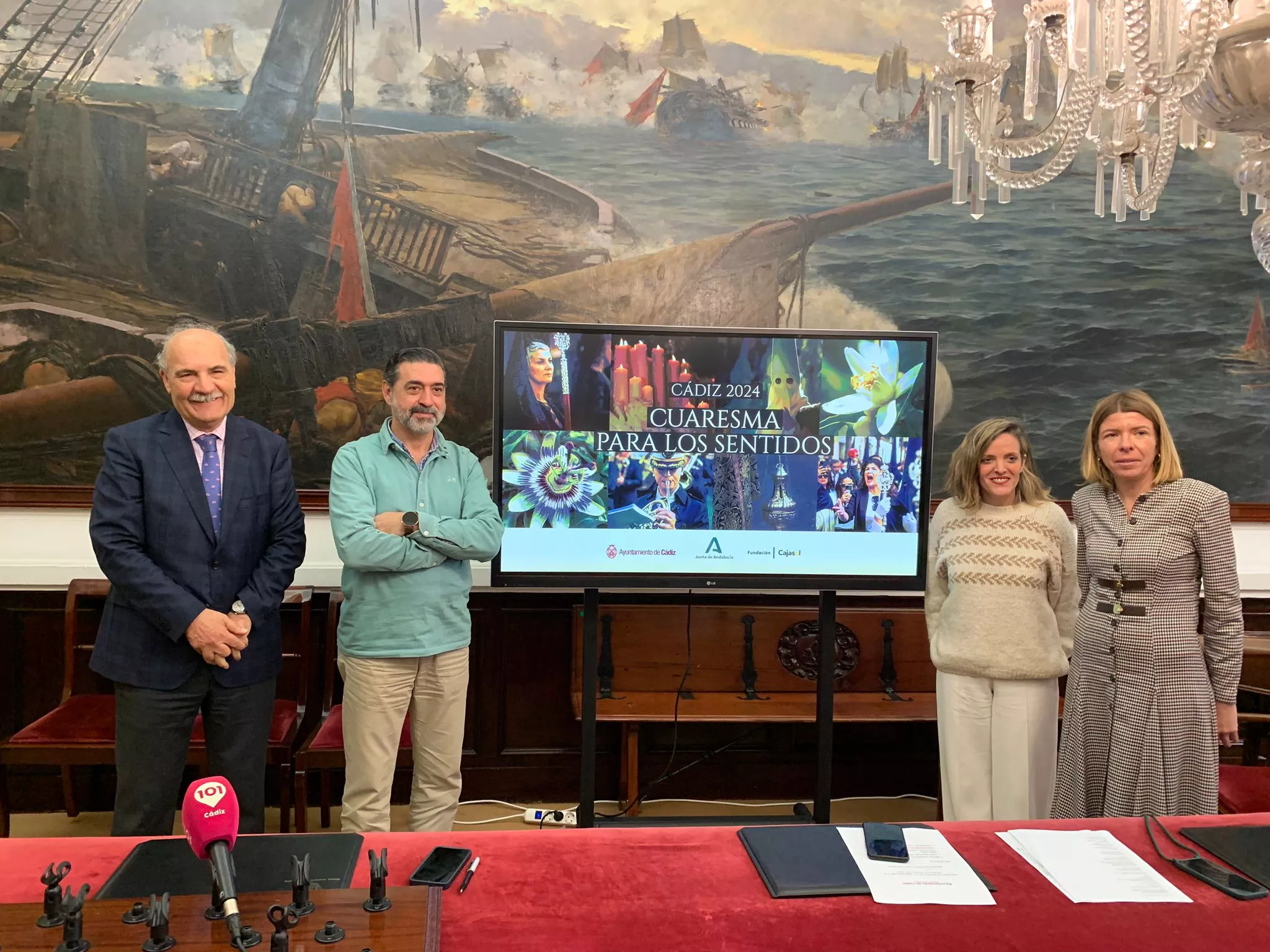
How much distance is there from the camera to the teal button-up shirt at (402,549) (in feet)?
9.08

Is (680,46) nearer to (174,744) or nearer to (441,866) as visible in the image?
(174,744)

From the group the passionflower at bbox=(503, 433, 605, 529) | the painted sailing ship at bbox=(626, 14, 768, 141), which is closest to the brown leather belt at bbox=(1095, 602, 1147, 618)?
the passionflower at bbox=(503, 433, 605, 529)

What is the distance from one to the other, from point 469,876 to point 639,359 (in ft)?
6.16

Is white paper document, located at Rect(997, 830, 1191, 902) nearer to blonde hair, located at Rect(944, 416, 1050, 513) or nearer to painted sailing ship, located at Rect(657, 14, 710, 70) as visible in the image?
blonde hair, located at Rect(944, 416, 1050, 513)

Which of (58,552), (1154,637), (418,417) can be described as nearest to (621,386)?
(418,417)

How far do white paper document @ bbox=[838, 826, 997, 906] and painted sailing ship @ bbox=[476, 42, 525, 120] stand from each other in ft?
10.5

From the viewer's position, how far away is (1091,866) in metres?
1.51

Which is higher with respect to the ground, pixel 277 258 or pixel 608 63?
pixel 608 63

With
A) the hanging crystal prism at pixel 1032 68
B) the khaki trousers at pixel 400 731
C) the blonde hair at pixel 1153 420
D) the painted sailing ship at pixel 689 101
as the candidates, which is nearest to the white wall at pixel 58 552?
the khaki trousers at pixel 400 731

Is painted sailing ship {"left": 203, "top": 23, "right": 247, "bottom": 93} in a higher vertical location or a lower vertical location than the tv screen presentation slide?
higher

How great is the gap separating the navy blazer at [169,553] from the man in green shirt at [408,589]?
0.28 m

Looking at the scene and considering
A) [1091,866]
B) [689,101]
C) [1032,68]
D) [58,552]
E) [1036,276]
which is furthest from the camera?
[1036,276]

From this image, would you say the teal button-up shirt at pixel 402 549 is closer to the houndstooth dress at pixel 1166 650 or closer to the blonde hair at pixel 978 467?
the blonde hair at pixel 978 467

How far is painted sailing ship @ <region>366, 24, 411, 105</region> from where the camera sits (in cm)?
367
